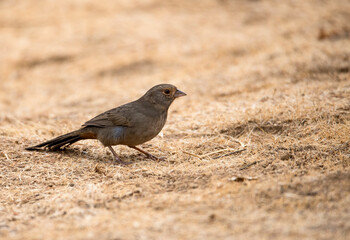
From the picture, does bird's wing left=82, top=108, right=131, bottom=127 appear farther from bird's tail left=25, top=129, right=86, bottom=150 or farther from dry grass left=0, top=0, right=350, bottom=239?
dry grass left=0, top=0, right=350, bottom=239

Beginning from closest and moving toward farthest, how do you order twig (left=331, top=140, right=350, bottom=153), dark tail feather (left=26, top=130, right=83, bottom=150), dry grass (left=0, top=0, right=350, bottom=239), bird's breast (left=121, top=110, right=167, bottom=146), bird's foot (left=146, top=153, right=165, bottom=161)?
1. dry grass (left=0, top=0, right=350, bottom=239)
2. twig (left=331, top=140, right=350, bottom=153)
3. bird's breast (left=121, top=110, right=167, bottom=146)
4. bird's foot (left=146, top=153, right=165, bottom=161)
5. dark tail feather (left=26, top=130, right=83, bottom=150)

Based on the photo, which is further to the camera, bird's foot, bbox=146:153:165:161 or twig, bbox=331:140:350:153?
bird's foot, bbox=146:153:165:161

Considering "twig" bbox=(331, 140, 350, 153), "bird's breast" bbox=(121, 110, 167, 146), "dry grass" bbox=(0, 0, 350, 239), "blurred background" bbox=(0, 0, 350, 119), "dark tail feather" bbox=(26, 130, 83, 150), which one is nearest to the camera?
"dry grass" bbox=(0, 0, 350, 239)

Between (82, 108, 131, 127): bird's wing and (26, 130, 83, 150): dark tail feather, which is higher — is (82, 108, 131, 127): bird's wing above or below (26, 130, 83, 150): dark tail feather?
above

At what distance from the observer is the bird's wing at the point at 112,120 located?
5.29m

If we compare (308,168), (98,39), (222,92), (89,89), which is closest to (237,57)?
(222,92)

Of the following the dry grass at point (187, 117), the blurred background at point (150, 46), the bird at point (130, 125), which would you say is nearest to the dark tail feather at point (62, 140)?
the bird at point (130, 125)

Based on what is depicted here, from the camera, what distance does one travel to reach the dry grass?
3.48m

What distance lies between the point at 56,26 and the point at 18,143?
8.33 meters

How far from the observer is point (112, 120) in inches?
212

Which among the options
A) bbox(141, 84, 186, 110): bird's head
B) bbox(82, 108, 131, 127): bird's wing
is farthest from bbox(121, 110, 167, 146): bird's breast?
bbox(141, 84, 186, 110): bird's head

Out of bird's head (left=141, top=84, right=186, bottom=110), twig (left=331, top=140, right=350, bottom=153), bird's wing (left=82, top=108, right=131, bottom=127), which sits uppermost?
bird's head (left=141, top=84, right=186, bottom=110)

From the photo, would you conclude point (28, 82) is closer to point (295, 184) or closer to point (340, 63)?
point (340, 63)

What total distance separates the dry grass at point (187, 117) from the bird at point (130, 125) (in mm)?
238
